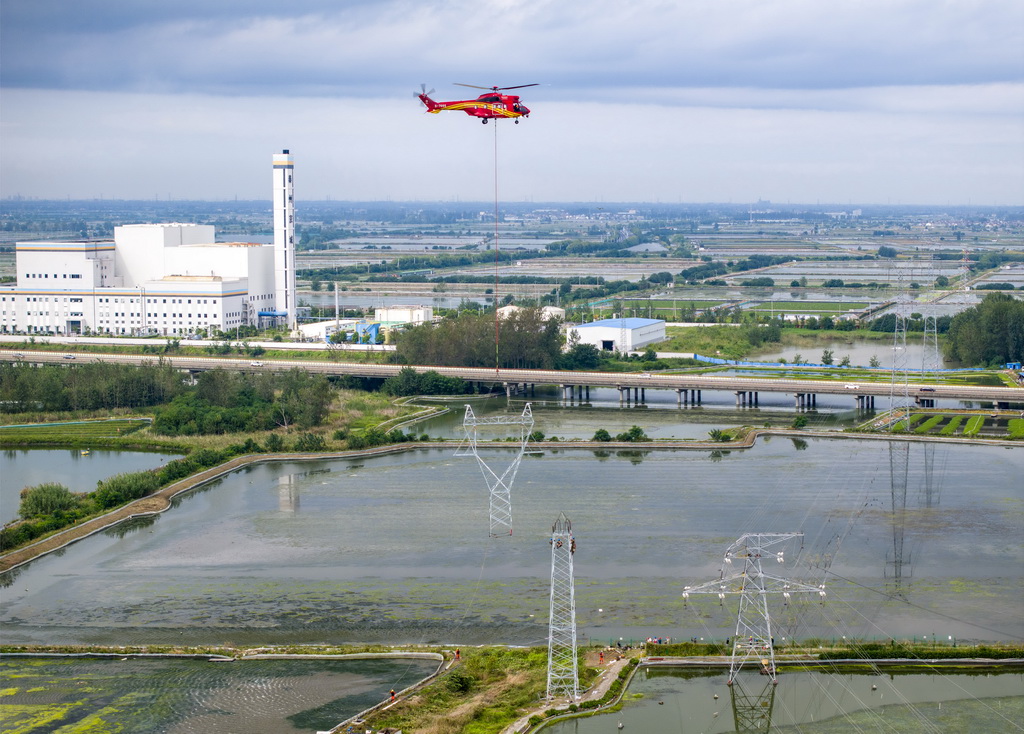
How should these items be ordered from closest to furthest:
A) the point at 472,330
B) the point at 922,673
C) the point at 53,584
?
the point at 922,673
the point at 53,584
the point at 472,330

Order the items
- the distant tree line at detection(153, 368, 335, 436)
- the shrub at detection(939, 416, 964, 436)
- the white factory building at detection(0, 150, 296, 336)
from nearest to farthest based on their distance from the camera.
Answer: the shrub at detection(939, 416, 964, 436) < the distant tree line at detection(153, 368, 335, 436) < the white factory building at detection(0, 150, 296, 336)

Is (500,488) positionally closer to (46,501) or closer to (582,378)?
(46,501)

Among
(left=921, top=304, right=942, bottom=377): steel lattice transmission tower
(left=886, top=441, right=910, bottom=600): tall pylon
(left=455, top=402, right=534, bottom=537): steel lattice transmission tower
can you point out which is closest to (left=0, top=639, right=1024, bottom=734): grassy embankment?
(left=886, top=441, right=910, bottom=600): tall pylon

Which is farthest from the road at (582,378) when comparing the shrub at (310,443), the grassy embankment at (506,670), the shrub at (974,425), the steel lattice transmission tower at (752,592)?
the grassy embankment at (506,670)

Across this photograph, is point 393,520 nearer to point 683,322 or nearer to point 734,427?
point 734,427

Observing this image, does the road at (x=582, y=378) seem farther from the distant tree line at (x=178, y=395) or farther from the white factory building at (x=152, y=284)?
the white factory building at (x=152, y=284)

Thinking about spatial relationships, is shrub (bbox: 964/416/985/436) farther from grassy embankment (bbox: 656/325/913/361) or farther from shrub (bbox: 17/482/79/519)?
shrub (bbox: 17/482/79/519)

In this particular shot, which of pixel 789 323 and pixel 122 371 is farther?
pixel 789 323

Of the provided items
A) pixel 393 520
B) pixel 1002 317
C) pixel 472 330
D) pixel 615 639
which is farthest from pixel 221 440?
pixel 1002 317
